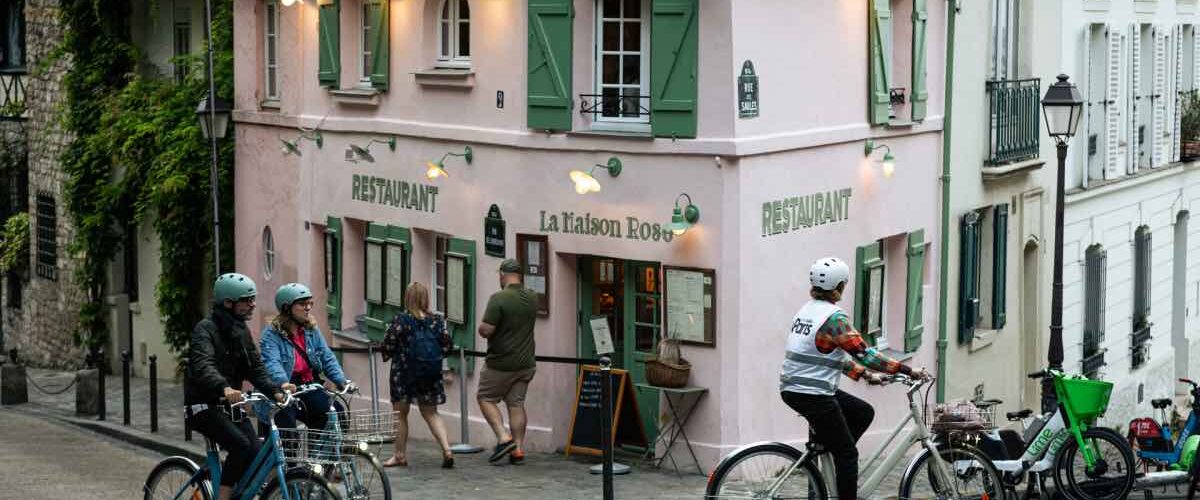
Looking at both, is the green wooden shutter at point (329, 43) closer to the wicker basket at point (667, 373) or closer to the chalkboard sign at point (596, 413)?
the chalkboard sign at point (596, 413)

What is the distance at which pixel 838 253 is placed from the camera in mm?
18844

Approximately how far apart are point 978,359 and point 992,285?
92cm

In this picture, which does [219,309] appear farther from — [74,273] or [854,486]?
[74,273]

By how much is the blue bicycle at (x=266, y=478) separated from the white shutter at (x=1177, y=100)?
19.8m

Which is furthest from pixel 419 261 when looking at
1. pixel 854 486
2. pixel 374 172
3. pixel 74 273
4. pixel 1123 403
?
pixel 1123 403

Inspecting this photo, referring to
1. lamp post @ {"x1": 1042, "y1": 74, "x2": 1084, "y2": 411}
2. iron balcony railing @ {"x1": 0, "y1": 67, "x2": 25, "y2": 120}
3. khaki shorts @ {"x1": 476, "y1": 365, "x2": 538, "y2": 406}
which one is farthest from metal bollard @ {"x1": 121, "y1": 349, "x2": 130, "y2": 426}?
iron balcony railing @ {"x1": 0, "y1": 67, "x2": 25, "y2": 120}

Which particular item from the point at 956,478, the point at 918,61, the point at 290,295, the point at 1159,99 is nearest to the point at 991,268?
the point at 918,61

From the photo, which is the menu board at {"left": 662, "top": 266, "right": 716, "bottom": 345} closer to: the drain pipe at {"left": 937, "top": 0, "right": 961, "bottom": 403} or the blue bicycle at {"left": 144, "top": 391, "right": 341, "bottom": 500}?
the drain pipe at {"left": 937, "top": 0, "right": 961, "bottom": 403}

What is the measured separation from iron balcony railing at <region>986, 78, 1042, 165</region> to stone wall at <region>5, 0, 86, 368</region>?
13065mm

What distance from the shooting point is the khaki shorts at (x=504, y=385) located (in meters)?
17.2

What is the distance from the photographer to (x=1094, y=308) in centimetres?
2647

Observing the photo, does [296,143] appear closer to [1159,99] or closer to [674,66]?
[674,66]

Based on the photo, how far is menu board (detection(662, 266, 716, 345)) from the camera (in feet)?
57.0

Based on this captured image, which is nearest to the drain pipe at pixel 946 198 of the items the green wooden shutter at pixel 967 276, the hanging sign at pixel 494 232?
the green wooden shutter at pixel 967 276
